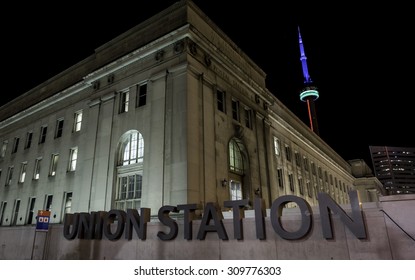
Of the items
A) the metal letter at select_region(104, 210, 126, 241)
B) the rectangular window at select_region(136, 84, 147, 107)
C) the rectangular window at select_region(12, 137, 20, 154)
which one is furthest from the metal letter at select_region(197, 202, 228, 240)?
the rectangular window at select_region(12, 137, 20, 154)

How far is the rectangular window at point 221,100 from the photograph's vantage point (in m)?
23.9

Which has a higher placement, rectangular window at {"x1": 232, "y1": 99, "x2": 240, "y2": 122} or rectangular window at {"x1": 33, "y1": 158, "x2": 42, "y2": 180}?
rectangular window at {"x1": 232, "y1": 99, "x2": 240, "y2": 122}

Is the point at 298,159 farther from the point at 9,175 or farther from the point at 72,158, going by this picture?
the point at 9,175

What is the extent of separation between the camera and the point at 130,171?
21188mm

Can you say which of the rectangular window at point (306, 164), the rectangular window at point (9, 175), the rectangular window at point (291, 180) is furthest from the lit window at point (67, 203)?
the rectangular window at point (306, 164)

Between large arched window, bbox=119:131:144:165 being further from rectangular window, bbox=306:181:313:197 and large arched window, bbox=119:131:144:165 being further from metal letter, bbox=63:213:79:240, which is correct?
rectangular window, bbox=306:181:313:197

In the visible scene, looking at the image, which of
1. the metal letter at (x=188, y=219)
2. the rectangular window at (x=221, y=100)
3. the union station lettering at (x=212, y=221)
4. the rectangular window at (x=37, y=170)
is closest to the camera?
the union station lettering at (x=212, y=221)

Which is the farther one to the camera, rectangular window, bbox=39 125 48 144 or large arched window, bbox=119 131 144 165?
rectangular window, bbox=39 125 48 144

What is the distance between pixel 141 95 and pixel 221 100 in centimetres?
639

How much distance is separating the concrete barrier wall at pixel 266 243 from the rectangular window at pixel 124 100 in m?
9.91

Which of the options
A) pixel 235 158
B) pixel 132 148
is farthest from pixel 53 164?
pixel 235 158

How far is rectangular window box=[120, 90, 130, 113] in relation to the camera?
23.6 m

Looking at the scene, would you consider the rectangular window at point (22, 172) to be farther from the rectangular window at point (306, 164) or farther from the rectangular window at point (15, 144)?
the rectangular window at point (306, 164)

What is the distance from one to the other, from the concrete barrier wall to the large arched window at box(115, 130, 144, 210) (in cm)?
431
